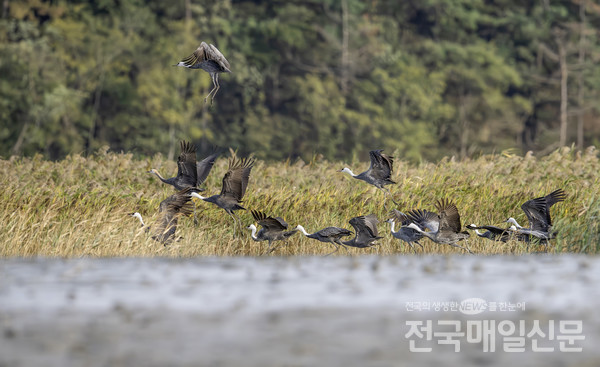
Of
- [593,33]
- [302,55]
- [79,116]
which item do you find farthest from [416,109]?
[79,116]

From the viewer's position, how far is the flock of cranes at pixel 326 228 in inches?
623

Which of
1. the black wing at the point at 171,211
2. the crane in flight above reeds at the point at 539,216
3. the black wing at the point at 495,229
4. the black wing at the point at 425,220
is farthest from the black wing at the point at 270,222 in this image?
the crane in flight above reeds at the point at 539,216

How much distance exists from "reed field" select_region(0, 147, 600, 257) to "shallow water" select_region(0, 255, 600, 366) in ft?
2.57

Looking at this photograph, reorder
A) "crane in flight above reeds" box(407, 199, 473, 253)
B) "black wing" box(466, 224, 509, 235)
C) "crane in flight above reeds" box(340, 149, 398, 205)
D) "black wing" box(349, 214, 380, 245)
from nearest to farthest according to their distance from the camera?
"crane in flight above reeds" box(407, 199, 473, 253) → "black wing" box(349, 214, 380, 245) → "black wing" box(466, 224, 509, 235) → "crane in flight above reeds" box(340, 149, 398, 205)

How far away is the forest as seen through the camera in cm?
5241

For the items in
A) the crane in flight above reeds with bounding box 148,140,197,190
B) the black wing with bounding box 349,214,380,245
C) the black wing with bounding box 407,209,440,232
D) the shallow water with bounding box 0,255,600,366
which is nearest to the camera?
the shallow water with bounding box 0,255,600,366

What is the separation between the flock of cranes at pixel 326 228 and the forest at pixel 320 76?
3417 centimetres

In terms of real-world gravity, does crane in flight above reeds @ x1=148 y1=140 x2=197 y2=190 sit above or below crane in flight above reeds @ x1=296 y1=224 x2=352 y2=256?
above

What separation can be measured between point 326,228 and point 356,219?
494 mm

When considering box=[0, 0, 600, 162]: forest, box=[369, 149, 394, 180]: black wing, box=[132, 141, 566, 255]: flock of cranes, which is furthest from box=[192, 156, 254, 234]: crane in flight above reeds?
box=[0, 0, 600, 162]: forest

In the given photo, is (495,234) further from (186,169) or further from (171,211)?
(171,211)

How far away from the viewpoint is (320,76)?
58469mm

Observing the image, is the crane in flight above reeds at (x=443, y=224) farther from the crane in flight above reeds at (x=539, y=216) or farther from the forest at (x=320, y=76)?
the forest at (x=320, y=76)

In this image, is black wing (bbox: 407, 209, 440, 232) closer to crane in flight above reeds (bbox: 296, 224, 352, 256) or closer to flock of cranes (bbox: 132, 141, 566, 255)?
flock of cranes (bbox: 132, 141, 566, 255)
